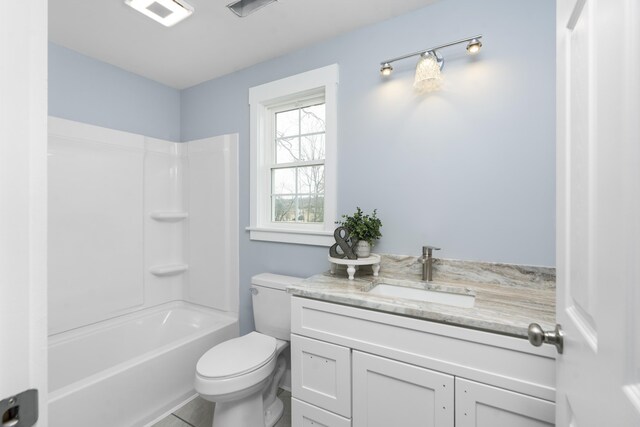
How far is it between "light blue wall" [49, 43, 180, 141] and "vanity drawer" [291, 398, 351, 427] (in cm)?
243

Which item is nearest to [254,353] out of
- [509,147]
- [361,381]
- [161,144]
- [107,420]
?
[361,381]

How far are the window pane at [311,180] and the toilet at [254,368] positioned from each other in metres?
0.66

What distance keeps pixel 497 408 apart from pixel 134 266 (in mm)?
2573

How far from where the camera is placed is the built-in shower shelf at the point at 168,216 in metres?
2.49

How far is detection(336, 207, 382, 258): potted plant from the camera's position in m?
1.65

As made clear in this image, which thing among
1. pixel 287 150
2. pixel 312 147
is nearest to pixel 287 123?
pixel 287 150

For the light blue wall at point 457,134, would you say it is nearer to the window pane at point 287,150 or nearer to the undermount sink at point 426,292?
the undermount sink at point 426,292

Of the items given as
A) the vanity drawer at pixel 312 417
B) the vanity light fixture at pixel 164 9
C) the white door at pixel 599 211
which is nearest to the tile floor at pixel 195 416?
the vanity drawer at pixel 312 417

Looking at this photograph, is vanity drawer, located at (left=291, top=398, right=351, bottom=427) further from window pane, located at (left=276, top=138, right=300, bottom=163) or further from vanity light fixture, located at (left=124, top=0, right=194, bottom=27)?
vanity light fixture, located at (left=124, top=0, right=194, bottom=27)

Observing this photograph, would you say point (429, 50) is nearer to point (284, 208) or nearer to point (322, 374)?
point (284, 208)

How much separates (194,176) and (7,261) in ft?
7.60

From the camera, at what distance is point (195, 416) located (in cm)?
182

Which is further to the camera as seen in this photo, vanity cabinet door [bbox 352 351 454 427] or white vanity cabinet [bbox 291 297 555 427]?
vanity cabinet door [bbox 352 351 454 427]

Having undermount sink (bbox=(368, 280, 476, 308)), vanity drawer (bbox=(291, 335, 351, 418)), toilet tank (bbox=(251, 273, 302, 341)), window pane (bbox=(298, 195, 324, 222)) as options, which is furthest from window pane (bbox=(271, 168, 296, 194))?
vanity drawer (bbox=(291, 335, 351, 418))
